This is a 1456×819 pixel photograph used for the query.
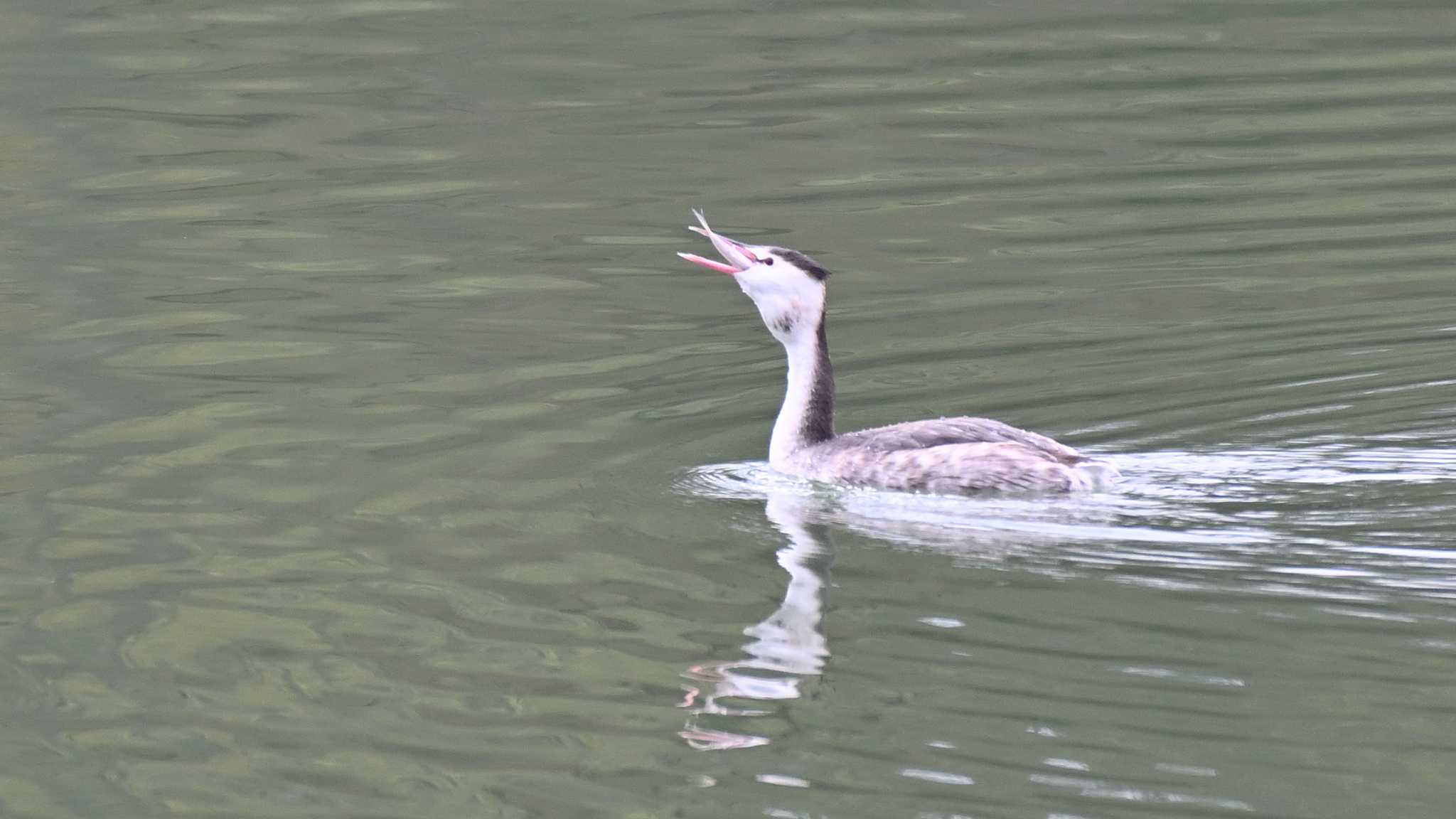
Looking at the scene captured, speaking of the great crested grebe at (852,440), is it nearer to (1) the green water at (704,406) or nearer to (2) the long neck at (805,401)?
(2) the long neck at (805,401)

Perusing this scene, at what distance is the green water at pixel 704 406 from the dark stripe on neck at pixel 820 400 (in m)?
0.36

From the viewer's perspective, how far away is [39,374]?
11008 mm

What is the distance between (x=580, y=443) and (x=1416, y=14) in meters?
9.77

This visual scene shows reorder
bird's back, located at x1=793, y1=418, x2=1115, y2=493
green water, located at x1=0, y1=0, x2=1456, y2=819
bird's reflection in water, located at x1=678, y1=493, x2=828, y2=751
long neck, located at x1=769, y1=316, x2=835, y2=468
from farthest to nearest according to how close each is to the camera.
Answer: long neck, located at x1=769, y1=316, x2=835, y2=468, bird's back, located at x1=793, y1=418, x2=1115, y2=493, bird's reflection in water, located at x1=678, y1=493, x2=828, y2=751, green water, located at x1=0, y1=0, x2=1456, y2=819

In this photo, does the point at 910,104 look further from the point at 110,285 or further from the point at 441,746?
the point at 441,746

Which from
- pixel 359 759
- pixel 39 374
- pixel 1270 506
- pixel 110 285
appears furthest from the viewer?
pixel 110 285

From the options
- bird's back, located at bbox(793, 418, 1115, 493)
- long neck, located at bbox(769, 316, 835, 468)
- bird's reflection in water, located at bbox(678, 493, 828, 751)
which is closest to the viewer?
bird's reflection in water, located at bbox(678, 493, 828, 751)

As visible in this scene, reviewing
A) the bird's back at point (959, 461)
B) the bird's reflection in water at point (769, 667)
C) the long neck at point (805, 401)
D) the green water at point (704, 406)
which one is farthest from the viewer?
the long neck at point (805, 401)

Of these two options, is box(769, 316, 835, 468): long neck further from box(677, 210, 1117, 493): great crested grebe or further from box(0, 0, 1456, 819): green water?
box(0, 0, 1456, 819): green water

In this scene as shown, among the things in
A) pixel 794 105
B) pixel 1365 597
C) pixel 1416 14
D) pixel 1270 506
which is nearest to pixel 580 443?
pixel 1270 506

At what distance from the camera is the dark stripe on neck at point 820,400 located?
9633mm

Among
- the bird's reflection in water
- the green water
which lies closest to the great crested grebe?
the green water

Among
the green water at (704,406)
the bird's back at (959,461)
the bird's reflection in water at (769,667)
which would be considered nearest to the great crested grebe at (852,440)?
the bird's back at (959,461)

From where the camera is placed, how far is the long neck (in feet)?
31.5
